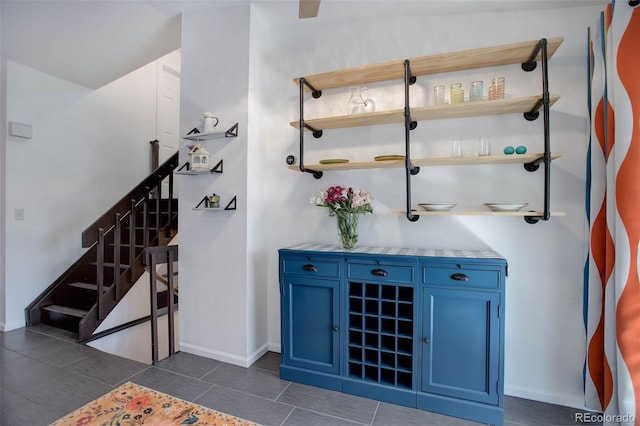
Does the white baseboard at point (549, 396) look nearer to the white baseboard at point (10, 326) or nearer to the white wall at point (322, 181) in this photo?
the white wall at point (322, 181)

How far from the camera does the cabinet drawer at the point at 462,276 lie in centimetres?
174

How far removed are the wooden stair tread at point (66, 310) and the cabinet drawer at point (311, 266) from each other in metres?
2.47

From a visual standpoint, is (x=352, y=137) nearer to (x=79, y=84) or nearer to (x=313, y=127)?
(x=313, y=127)

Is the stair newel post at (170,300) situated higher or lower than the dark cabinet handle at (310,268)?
lower

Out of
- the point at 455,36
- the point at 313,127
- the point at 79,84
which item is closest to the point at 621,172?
the point at 455,36

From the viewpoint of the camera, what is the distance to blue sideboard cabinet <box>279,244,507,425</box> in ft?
5.76

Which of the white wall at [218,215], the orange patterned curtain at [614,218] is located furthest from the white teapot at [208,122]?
the orange patterned curtain at [614,218]

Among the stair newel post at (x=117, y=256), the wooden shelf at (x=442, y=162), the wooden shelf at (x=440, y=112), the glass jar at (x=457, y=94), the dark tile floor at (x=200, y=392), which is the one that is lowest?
the dark tile floor at (x=200, y=392)

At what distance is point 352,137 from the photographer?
2420 millimetres

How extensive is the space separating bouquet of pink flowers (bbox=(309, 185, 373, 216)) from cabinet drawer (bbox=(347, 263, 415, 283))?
408 mm

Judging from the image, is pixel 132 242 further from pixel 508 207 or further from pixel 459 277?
pixel 508 207

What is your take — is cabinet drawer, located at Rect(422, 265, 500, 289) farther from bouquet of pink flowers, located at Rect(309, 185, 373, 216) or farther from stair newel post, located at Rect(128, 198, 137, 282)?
stair newel post, located at Rect(128, 198, 137, 282)

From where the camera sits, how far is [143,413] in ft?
5.65

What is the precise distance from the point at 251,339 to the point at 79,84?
→ 3.79 metres
